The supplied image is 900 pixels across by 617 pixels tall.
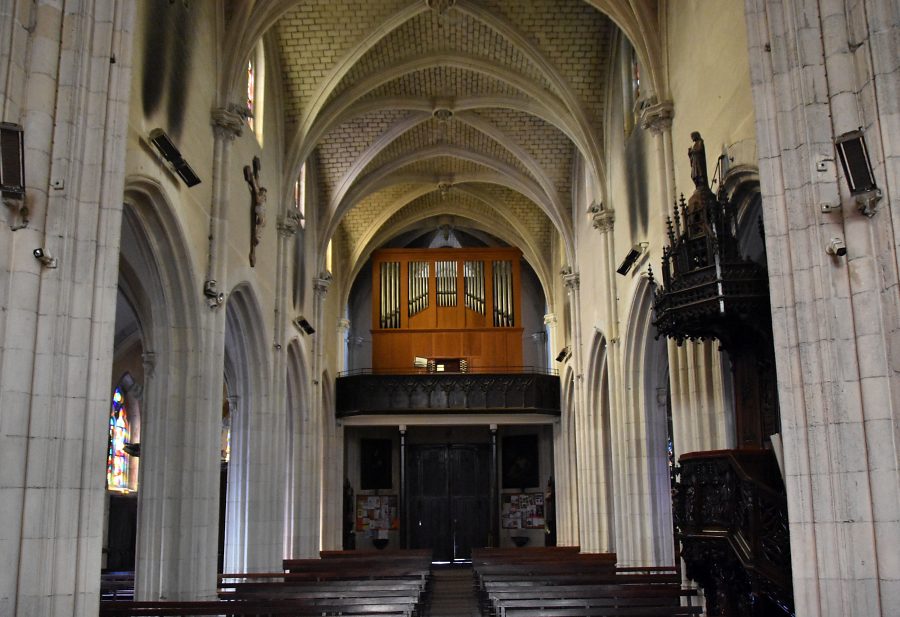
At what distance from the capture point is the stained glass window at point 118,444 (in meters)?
23.5

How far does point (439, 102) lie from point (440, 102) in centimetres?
3

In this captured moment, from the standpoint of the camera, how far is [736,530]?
845 cm

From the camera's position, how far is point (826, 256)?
7371 millimetres

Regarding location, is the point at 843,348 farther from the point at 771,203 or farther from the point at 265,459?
the point at 265,459

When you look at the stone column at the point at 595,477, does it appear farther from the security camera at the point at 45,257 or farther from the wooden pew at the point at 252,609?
the security camera at the point at 45,257

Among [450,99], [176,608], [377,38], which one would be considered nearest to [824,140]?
[176,608]

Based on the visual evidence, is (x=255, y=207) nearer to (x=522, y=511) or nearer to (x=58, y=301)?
(x=58, y=301)

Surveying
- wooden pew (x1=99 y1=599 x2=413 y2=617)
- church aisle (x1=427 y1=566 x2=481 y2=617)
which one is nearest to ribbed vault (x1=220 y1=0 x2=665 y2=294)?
wooden pew (x1=99 y1=599 x2=413 y2=617)

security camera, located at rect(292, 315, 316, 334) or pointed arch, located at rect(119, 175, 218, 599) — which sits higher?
security camera, located at rect(292, 315, 316, 334)

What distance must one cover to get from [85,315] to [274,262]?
1076cm

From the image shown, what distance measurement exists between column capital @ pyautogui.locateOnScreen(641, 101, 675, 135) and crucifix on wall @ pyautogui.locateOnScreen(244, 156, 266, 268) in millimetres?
6757

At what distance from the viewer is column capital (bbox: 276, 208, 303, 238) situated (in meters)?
18.8

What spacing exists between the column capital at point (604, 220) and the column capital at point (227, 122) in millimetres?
7575

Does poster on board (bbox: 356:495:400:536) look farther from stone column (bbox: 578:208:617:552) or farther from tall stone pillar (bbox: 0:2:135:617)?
tall stone pillar (bbox: 0:2:135:617)
